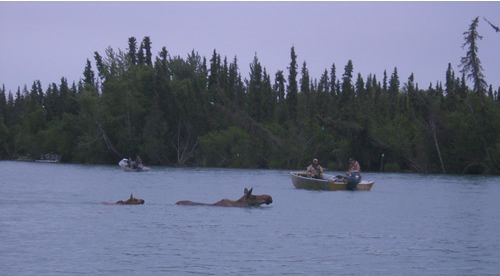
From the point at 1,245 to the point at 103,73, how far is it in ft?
296

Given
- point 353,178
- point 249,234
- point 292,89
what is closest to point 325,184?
point 353,178

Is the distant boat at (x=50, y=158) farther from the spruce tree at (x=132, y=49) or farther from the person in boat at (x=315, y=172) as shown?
the person in boat at (x=315, y=172)

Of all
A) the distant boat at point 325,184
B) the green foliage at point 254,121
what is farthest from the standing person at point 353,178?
the green foliage at point 254,121

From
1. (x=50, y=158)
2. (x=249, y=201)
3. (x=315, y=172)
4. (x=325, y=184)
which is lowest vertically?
(x=249, y=201)

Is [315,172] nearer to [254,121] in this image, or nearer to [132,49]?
[254,121]

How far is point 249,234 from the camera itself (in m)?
32.4

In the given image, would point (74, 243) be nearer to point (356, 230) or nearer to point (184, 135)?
point (356, 230)

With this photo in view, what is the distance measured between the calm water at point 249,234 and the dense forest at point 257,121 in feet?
130

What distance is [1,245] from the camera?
28438 mm

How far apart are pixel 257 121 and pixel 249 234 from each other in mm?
82080

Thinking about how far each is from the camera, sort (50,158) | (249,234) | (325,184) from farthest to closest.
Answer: (50,158), (325,184), (249,234)

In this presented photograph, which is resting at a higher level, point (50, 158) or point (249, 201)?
point (50, 158)

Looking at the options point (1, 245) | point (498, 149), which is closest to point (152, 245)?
point (1, 245)

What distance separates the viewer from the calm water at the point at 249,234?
2555 centimetres
